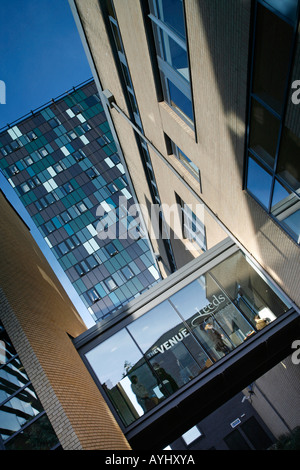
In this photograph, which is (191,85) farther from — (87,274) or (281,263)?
(87,274)

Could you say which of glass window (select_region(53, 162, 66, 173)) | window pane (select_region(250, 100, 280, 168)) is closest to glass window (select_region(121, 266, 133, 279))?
glass window (select_region(53, 162, 66, 173))

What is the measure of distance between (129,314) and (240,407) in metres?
26.2

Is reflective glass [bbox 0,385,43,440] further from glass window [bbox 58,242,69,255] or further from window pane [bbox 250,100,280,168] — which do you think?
glass window [bbox 58,242,69,255]

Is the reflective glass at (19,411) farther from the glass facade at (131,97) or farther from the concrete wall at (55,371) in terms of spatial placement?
the glass facade at (131,97)

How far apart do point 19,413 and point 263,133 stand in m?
7.34

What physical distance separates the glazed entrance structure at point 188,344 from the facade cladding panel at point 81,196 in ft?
140

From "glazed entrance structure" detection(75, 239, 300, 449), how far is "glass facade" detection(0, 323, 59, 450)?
2.74 m

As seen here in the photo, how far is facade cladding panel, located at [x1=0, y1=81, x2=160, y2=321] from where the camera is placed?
2122 inches

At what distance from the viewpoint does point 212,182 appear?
10.9 m

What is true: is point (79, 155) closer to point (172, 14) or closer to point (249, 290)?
point (249, 290)

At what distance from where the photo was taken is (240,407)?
33.0 m

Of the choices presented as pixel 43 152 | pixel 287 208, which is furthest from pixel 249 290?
pixel 43 152

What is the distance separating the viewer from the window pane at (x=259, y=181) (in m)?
8.14
